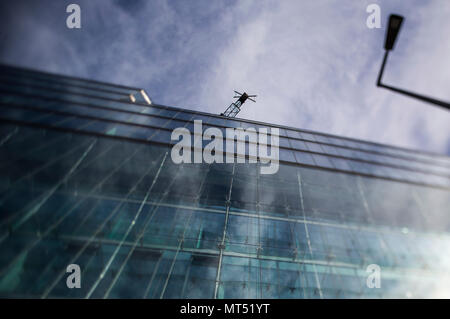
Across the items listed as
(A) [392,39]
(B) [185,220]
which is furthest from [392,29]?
(B) [185,220]

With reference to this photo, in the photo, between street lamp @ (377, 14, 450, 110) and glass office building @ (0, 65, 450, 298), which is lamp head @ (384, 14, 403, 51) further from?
glass office building @ (0, 65, 450, 298)

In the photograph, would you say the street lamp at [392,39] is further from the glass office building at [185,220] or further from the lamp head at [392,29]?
the glass office building at [185,220]

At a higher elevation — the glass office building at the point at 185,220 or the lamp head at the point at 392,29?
the lamp head at the point at 392,29

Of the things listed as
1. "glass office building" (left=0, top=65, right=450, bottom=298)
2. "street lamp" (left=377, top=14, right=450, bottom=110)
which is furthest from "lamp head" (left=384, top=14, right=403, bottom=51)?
"glass office building" (left=0, top=65, right=450, bottom=298)

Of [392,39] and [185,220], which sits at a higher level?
[392,39]

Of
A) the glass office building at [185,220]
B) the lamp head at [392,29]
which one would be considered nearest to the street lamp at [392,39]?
the lamp head at [392,29]

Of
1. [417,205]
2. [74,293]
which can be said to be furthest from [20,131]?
[417,205]

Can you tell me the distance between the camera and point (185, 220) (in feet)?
21.8

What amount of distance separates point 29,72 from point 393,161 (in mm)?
21742

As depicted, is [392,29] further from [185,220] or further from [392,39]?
[185,220]

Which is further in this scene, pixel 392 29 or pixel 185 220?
pixel 185 220

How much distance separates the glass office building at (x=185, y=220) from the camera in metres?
5.02
